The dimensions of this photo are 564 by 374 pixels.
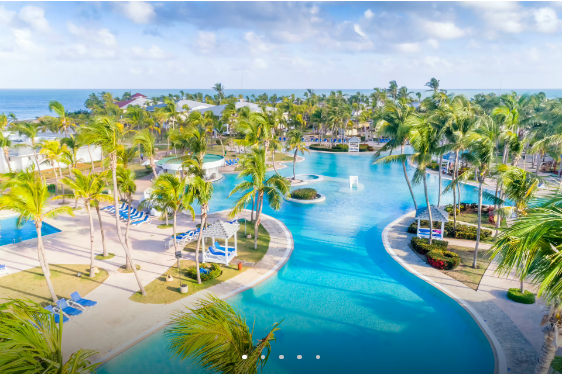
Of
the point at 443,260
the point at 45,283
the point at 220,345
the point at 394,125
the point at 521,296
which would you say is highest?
the point at 394,125

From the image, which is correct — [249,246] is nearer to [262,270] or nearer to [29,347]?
[262,270]

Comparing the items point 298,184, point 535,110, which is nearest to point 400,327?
point 298,184

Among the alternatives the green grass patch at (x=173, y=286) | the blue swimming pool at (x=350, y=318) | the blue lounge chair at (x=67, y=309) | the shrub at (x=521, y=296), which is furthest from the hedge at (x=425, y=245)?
the blue lounge chair at (x=67, y=309)

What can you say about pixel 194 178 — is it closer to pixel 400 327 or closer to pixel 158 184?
pixel 158 184

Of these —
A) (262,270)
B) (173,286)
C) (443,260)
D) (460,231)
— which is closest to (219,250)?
(262,270)

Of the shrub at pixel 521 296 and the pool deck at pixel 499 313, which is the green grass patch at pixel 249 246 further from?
the shrub at pixel 521 296

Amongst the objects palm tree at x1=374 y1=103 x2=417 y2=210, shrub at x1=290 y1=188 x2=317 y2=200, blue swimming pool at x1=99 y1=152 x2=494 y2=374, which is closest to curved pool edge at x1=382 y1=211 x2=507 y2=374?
blue swimming pool at x1=99 y1=152 x2=494 y2=374
